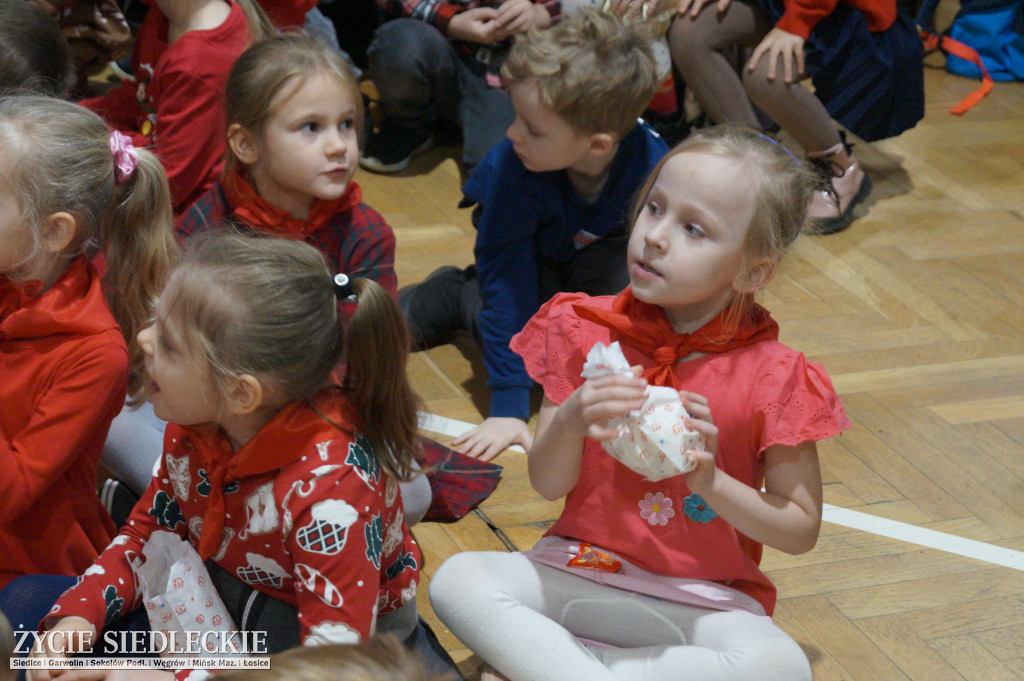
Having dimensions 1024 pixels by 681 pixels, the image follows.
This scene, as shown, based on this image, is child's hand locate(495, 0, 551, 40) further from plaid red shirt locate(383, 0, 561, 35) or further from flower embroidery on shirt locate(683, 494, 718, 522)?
flower embroidery on shirt locate(683, 494, 718, 522)

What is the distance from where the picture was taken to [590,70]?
178 cm

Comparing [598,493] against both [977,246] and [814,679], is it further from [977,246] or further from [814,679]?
[977,246]

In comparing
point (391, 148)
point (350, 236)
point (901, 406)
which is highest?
point (350, 236)

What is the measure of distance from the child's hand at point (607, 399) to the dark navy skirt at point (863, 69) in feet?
5.74

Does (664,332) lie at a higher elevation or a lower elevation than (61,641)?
higher

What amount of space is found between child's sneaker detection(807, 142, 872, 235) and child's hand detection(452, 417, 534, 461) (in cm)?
113

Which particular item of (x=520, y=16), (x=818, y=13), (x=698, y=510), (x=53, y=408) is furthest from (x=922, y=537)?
(x=520, y=16)

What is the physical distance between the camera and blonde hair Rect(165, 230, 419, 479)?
1070 millimetres

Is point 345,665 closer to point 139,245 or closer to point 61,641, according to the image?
point 61,641

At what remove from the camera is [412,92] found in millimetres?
2793

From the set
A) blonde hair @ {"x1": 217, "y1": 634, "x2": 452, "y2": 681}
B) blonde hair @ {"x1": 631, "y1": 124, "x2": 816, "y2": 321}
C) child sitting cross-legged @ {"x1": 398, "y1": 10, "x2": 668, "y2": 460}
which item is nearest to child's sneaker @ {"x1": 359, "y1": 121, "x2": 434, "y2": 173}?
child sitting cross-legged @ {"x1": 398, "y1": 10, "x2": 668, "y2": 460}

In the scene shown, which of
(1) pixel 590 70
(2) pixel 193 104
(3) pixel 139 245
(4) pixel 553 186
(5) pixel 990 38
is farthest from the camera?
(5) pixel 990 38

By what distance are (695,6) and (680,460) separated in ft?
6.02

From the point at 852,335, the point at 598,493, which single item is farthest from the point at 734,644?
the point at 852,335
